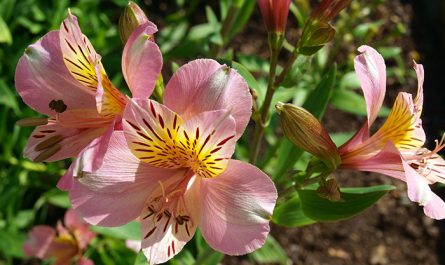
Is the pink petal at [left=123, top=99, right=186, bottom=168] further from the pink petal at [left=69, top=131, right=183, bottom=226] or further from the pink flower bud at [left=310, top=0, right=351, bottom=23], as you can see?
the pink flower bud at [left=310, top=0, right=351, bottom=23]

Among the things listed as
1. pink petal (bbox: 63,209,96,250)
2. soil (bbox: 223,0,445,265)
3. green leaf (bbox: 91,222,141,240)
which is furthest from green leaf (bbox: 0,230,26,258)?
soil (bbox: 223,0,445,265)

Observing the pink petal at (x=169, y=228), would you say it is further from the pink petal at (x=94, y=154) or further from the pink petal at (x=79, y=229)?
the pink petal at (x=79, y=229)

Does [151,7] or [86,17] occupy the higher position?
[86,17]

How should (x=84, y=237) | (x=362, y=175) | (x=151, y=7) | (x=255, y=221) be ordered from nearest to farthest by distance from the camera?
(x=255, y=221) → (x=84, y=237) → (x=362, y=175) → (x=151, y=7)

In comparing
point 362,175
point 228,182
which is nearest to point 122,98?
point 228,182

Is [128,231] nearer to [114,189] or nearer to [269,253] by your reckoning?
[114,189]

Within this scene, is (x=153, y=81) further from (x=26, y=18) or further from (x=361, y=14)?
(x=361, y=14)

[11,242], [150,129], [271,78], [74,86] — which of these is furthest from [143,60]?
[11,242]
